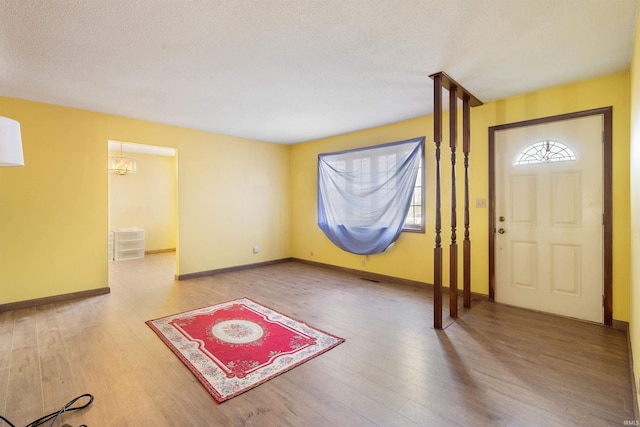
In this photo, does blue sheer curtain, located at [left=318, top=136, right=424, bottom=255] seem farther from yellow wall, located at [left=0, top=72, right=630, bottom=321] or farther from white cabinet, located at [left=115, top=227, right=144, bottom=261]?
white cabinet, located at [left=115, top=227, right=144, bottom=261]

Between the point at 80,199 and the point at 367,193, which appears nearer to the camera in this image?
the point at 80,199

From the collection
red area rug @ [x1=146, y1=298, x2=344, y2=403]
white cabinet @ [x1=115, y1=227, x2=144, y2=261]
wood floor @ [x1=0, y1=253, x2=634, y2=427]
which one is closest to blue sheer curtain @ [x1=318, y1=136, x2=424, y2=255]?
wood floor @ [x1=0, y1=253, x2=634, y2=427]

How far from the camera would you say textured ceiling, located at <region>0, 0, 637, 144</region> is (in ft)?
6.34

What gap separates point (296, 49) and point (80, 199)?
11.4ft

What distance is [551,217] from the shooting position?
129 inches

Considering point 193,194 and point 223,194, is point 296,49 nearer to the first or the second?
point 193,194

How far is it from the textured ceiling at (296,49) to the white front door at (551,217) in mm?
595

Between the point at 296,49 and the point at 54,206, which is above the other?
the point at 296,49

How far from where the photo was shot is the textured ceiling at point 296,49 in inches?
76.1

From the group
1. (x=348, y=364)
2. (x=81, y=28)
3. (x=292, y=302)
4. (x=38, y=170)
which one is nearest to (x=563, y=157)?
(x=348, y=364)

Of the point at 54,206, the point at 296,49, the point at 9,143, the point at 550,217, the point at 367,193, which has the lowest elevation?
the point at 550,217

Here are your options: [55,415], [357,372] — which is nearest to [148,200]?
[55,415]

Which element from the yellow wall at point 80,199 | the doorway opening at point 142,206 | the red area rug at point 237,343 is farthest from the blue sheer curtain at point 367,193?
the doorway opening at point 142,206

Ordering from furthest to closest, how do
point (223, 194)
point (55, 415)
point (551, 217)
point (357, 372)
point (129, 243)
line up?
point (129, 243)
point (223, 194)
point (551, 217)
point (357, 372)
point (55, 415)
